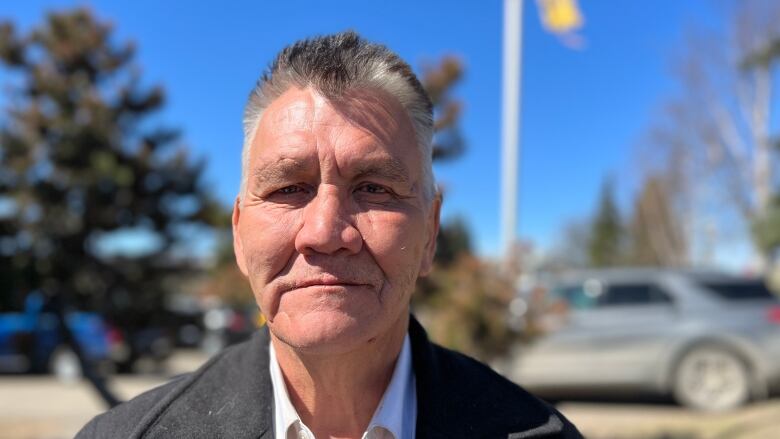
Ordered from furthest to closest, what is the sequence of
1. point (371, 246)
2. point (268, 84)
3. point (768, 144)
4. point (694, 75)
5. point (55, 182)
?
point (694, 75) < point (768, 144) < point (55, 182) < point (268, 84) < point (371, 246)

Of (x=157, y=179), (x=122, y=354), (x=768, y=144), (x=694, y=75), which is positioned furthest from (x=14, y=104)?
(x=694, y=75)

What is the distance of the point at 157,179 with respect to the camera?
9242 millimetres

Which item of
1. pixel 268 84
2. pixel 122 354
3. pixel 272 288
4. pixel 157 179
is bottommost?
pixel 122 354

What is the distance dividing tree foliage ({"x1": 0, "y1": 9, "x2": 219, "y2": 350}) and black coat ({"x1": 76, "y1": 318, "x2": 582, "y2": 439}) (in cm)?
551

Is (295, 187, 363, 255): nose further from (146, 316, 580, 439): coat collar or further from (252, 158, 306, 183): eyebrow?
(146, 316, 580, 439): coat collar

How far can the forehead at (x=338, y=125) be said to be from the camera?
1.48 metres

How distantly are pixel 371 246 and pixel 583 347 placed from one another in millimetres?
7525

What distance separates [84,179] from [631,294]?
7.02m

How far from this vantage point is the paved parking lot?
6504mm

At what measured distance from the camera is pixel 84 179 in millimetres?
7918

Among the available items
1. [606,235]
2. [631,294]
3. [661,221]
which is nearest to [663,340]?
[631,294]

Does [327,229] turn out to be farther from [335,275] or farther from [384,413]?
[384,413]

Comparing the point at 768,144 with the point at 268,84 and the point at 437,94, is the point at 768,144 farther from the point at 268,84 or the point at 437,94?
the point at 268,84

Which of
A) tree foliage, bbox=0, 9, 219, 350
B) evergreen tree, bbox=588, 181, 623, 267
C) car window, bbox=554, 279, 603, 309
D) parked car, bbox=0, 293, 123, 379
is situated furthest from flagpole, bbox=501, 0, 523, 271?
evergreen tree, bbox=588, 181, 623, 267
